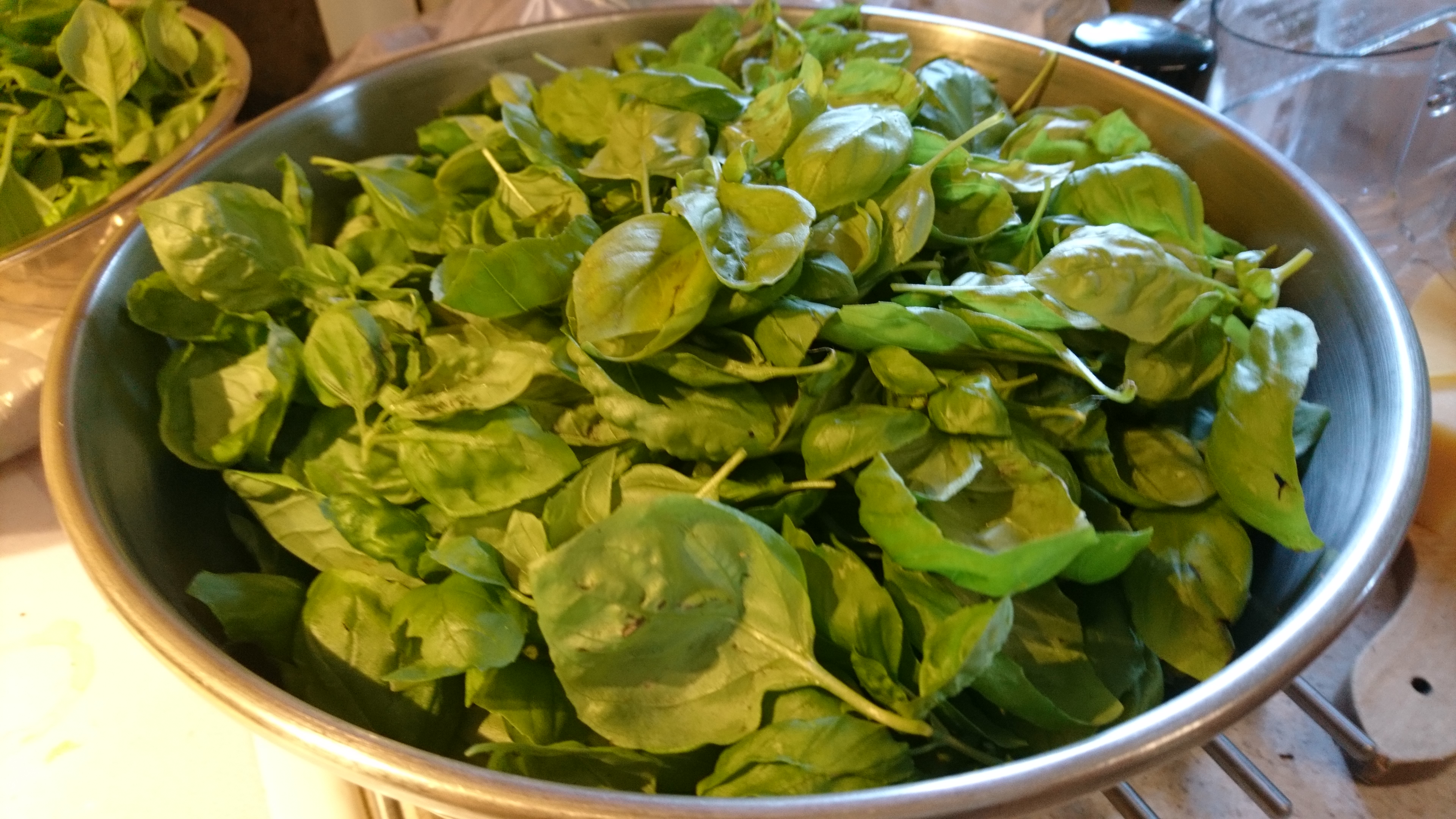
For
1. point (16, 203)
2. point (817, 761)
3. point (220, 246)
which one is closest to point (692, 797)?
point (817, 761)

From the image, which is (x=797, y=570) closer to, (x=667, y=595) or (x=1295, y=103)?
(x=667, y=595)

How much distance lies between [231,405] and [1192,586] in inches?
17.9

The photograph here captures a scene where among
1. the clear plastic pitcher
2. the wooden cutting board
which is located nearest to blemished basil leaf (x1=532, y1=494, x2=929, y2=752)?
the wooden cutting board

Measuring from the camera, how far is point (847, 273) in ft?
1.29

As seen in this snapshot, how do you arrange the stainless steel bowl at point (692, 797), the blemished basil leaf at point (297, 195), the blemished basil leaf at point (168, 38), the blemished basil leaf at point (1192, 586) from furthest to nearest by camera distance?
the blemished basil leaf at point (168, 38)
the blemished basil leaf at point (297, 195)
the blemished basil leaf at point (1192, 586)
the stainless steel bowl at point (692, 797)

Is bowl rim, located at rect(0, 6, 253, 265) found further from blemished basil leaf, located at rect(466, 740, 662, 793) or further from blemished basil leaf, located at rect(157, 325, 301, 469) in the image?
blemished basil leaf, located at rect(466, 740, 662, 793)

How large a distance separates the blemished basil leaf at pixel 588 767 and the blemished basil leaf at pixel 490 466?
10 centimetres

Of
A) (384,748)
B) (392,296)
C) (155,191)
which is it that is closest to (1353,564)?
(384,748)

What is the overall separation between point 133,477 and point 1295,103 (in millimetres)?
934

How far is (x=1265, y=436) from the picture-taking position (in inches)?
14.8

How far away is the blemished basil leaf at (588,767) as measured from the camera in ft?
1.10

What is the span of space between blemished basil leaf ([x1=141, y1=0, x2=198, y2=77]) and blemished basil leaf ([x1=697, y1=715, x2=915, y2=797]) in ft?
2.17

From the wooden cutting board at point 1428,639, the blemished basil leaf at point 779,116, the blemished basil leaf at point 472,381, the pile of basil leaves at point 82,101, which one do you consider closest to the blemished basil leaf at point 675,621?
the blemished basil leaf at point 472,381

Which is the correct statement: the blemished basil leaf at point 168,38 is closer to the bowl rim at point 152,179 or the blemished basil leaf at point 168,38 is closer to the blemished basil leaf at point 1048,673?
the bowl rim at point 152,179
